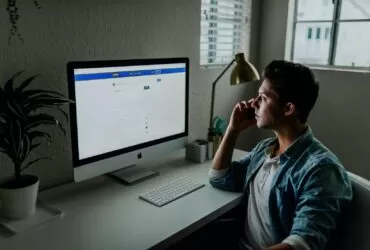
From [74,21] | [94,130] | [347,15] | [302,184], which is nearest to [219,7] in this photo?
[347,15]

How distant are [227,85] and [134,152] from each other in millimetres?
1097

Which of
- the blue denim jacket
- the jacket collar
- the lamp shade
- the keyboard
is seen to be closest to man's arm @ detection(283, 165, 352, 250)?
the blue denim jacket

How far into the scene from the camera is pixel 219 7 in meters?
2.35

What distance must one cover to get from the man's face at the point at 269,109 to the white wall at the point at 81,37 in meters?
0.74

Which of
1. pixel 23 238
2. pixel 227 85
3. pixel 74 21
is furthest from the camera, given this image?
pixel 227 85

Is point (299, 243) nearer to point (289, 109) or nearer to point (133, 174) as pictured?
point (289, 109)

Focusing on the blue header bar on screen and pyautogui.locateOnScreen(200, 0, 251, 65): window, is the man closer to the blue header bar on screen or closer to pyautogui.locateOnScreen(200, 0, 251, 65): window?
the blue header bar on screen

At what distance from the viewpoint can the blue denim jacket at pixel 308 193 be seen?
1118mm

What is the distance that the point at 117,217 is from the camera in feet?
4.31

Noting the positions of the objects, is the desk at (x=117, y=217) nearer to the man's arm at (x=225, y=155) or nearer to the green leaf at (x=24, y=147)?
the man's arm at (x=225, y=155)

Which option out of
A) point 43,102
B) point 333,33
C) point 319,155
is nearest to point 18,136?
point 43,102

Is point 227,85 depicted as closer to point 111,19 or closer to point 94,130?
point 111,19

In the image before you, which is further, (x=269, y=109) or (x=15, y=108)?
(x=269, y=109)

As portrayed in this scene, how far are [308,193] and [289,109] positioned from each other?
315 mm
